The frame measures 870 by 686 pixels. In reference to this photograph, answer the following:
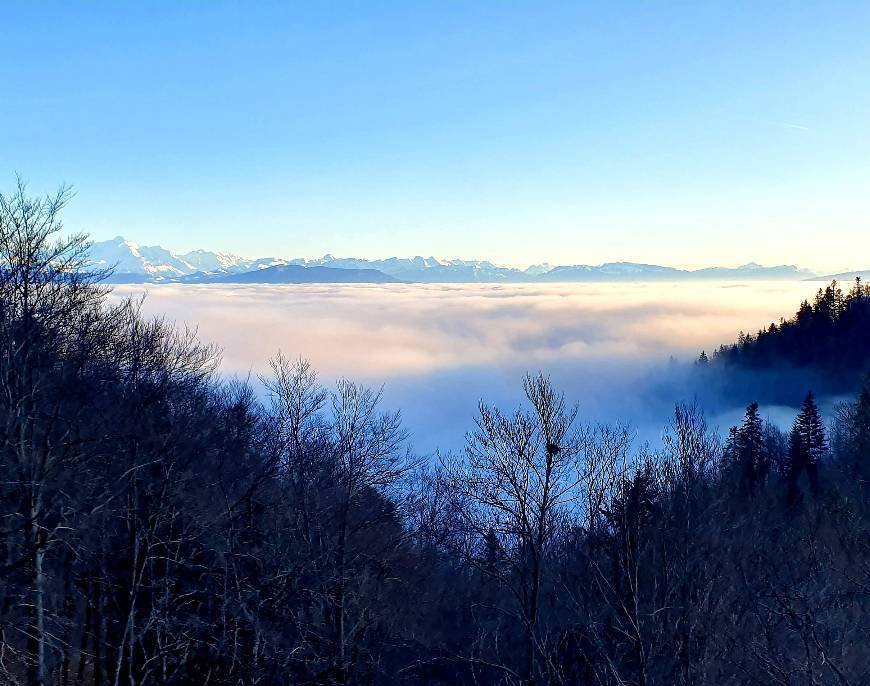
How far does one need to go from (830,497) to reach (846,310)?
66950mm

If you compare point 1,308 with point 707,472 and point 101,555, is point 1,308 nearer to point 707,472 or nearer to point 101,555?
point 101,555

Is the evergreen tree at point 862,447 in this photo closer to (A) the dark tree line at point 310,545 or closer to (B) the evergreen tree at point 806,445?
(B) the evergreen tree at point 806,445

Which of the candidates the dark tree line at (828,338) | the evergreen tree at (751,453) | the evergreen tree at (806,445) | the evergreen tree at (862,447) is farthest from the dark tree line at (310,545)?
the dark tree line at (828,338)

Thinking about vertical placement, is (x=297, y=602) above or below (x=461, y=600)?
above

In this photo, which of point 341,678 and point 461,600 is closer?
point 341,678

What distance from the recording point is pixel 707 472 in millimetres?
14984

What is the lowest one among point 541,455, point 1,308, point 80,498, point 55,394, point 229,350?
point 229,350

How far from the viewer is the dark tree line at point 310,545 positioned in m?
10.9

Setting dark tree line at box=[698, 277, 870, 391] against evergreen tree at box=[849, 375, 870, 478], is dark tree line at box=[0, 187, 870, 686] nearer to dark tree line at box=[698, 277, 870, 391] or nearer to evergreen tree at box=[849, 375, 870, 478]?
evergreen tree at box=[849, 375, 870, 478]

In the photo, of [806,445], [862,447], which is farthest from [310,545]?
[806,445]

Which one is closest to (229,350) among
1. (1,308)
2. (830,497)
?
(830,497)

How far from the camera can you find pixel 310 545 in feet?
56.9

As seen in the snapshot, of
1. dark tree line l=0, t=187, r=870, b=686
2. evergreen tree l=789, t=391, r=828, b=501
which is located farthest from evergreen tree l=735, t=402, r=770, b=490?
dark tree line l=0, t=187, r=870, b=686

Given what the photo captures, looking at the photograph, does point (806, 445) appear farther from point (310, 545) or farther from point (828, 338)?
point (828, 338)
